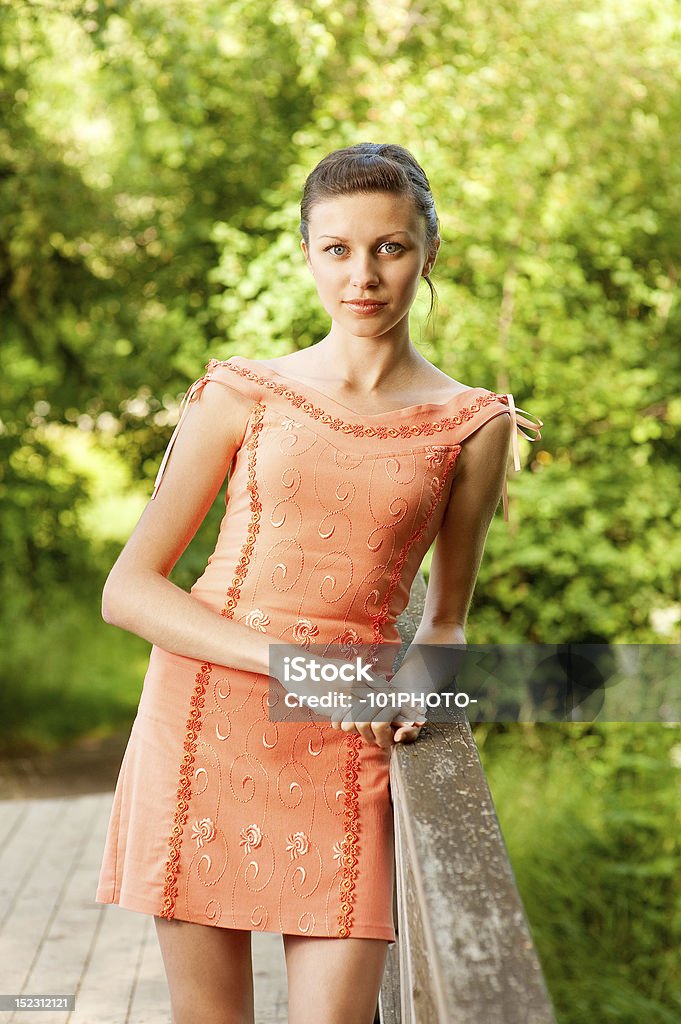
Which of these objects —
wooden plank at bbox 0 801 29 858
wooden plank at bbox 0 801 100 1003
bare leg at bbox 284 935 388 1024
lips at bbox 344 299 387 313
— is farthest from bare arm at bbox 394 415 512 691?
wooden plank at bbox 0 801 29 858

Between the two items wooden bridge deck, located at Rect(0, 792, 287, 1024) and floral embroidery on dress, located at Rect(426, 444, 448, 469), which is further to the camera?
wooden bridge deck, located at Rect(0, 792, 287, 1024)

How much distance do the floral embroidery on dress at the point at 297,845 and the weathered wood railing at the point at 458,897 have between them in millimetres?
120

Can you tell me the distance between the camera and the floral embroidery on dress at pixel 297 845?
1550 mm

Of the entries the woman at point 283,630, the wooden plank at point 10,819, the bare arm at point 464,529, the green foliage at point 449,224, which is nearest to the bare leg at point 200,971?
the woman at point 283,630

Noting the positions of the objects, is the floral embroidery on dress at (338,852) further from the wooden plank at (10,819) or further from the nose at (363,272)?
the wooden plank at (10,819)

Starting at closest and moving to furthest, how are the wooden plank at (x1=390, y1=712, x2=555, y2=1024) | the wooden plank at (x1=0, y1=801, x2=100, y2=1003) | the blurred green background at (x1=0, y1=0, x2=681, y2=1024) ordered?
the wooden plank at (x1=390, y1=712, x2=555, y2=1024)
the wooden plank at (x1=0, y1=801, x2=100, y2=1003)
the blurred green background at (x1=0, y1=0, x2=681, y2=1024)

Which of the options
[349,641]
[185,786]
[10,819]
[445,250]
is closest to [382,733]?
[349,641]

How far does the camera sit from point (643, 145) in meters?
6.05

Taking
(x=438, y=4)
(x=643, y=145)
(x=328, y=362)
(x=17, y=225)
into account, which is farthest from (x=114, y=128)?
(x=328, y=362)

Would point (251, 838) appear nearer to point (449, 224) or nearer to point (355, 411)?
point (355, 411)

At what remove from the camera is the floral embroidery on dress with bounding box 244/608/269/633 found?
1549 mm

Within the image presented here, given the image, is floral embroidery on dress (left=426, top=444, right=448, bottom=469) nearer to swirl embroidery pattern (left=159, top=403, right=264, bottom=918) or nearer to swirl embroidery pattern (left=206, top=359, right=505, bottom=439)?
swirl embroidery pattern (left=206, top=359, right=505, bottom=439)

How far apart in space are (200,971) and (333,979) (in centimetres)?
18

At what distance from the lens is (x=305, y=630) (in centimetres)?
155
